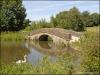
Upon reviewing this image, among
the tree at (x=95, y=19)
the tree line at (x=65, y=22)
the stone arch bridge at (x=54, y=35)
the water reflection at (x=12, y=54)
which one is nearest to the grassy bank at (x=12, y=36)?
the stone arch bridge at (x=54, y=35)

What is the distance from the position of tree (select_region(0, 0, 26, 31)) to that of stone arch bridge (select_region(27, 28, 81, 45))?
525 cm

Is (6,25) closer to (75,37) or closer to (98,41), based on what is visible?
(75,37)

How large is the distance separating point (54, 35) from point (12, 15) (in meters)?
9.27

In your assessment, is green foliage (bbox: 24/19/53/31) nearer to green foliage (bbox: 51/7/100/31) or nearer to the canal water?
green foliage (bbox: 51/7/100/31)

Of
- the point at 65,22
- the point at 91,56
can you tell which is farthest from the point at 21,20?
the point at 91,56

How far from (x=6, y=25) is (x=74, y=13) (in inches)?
376

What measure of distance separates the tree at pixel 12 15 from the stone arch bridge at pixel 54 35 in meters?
5.25

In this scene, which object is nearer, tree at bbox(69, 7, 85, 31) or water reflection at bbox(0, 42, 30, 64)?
water reflection at bbox(0, 42, 30, 64)

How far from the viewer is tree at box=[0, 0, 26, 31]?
1521 inches

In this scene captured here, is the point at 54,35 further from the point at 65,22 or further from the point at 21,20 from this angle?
the point at 21,20

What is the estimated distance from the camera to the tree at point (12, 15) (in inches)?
1521

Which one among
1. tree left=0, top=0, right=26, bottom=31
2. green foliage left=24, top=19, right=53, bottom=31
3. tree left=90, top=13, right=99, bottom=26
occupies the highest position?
tree left=0, top=0, right=26, bottom=31

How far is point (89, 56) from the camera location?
29.3 feet

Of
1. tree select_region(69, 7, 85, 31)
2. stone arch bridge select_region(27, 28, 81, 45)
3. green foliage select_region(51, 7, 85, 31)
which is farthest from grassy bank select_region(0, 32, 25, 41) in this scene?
tree select_region(69, 7, 85, 31)
